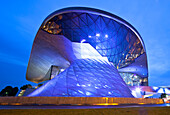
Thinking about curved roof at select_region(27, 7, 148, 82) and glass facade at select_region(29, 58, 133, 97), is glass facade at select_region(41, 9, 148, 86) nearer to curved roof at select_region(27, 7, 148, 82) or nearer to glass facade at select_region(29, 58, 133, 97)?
curved roof at select_region(27, 7, 148, 82)

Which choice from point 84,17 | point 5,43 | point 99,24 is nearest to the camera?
point 84,17

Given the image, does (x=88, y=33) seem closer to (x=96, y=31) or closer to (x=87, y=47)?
(x=96, y=31)

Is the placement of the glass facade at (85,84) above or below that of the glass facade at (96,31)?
below

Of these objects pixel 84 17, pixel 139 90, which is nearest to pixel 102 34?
pixel 84 17

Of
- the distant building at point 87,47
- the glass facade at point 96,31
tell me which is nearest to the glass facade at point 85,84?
the distant building at point 87,47

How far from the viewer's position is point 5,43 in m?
121

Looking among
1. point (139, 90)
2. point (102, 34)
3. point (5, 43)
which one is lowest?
point (139, 90)

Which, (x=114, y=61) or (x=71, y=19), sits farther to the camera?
(x=114, y=61)

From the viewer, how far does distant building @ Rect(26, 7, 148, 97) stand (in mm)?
10320

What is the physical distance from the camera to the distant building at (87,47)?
10320mm

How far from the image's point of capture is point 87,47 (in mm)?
16328

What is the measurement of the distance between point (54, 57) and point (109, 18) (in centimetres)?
1364

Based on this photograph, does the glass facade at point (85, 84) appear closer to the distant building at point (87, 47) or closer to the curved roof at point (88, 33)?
the distant building at point (87, 47)

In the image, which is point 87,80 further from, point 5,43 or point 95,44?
point 5,43
